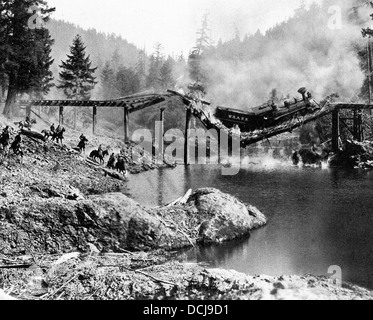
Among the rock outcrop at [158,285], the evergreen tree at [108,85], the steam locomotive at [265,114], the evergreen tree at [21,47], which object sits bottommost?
the rock outcrop at [158,285]

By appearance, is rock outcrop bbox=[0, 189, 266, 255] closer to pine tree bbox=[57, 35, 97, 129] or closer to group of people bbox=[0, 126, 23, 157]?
group of people bbox=[0, 126, 23, 157]

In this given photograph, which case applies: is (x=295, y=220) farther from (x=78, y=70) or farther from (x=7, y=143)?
(x=78, y=70)

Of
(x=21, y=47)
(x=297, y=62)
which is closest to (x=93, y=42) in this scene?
(x=297, y=62)

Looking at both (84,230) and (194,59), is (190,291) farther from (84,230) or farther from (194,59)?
(194,59)

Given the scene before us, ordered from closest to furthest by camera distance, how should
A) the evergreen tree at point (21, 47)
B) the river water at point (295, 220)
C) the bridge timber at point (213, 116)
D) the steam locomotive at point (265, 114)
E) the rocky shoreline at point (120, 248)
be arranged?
the rocky shoreline at point (120, 248) < the river water at point (295, 220) < the evergreen tree at point (21, 47) < the bridge timber at point (213, 116) < the steam locomotive at point (265, 114)

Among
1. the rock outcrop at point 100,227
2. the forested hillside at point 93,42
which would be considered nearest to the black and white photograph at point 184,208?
the rock outcrop at point 100,227

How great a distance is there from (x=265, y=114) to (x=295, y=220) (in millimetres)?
18957

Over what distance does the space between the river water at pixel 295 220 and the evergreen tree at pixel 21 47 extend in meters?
12.3

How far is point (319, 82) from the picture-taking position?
60.6 meters

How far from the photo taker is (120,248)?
36.1 feet

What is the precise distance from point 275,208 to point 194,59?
174 feet

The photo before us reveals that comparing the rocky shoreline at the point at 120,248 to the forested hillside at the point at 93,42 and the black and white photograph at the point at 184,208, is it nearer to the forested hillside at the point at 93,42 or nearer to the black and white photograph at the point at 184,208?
the black and white photograph at the point at 184,208

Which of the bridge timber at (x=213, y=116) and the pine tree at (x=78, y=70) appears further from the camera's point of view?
the pine tree at (x=78, y=70)

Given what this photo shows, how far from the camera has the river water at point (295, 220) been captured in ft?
34.3
